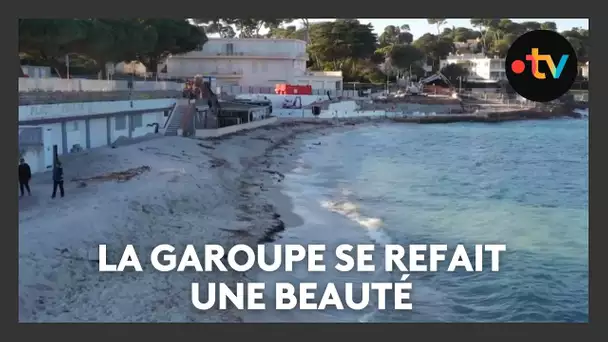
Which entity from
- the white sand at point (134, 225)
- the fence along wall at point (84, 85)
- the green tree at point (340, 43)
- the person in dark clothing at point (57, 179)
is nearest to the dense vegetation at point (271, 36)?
the green tree at point (340, 43)

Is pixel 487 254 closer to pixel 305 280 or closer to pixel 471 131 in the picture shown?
pixel 305 280

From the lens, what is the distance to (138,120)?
57.3ft

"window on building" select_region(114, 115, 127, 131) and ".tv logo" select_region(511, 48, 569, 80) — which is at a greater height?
".tv logo" select_region(511, 48, 569, 80)

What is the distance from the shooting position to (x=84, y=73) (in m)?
21.0

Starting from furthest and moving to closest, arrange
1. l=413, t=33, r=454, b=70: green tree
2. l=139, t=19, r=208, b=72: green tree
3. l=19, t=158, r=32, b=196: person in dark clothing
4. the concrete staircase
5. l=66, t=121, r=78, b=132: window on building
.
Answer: l=413, t=33, r=454, b=70: green tree
the concrete staircase
l=139, t=19, r=208, b=72: green tree
l=66, t=121, r=78, b=132: window on building
l=19, t=158, r=32, b=196: person in dark clothing

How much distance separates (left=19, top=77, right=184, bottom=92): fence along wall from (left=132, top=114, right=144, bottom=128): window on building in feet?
2.08

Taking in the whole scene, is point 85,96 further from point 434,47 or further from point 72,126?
point 434,47

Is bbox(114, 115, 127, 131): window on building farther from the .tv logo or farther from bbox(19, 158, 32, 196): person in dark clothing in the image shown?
the .tv logo

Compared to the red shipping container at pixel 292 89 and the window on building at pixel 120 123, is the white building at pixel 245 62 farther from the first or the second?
the window on building at pixel 120 123

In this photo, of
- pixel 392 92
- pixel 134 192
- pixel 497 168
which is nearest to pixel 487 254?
pixel 134 192

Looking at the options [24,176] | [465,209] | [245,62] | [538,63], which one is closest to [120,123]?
[245,62]

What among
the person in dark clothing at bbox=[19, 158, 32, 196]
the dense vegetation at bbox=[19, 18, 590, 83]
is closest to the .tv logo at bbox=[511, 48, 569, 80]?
the dense vegetation at bbox=[19, 18, 590, 83]

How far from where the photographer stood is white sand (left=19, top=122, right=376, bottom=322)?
25.9 feet

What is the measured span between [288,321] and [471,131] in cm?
2030
